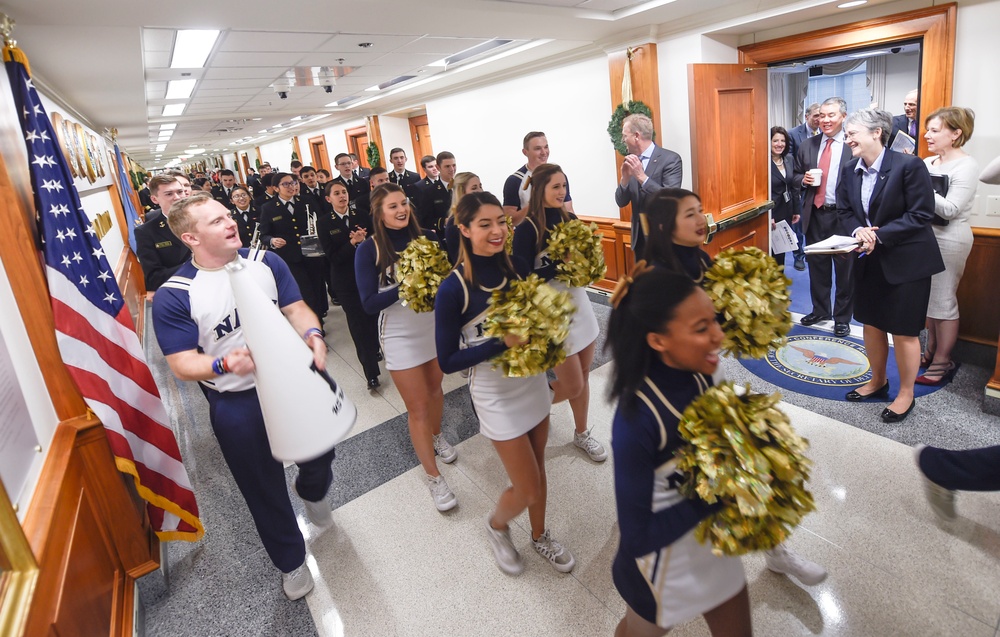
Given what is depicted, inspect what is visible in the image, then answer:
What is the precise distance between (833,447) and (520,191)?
2.55 m

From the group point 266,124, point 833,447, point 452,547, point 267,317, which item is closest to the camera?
point 267,317

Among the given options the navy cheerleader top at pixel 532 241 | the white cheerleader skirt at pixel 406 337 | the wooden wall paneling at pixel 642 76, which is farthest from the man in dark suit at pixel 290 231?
the wooden wall paneling at pixel 642 76

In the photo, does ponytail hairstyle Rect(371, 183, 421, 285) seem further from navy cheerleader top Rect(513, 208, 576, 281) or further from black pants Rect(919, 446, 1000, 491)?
black pants Rect(919, 446, 1000, 491)

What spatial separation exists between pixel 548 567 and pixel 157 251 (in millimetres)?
3343

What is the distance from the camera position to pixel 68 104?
19.8ft

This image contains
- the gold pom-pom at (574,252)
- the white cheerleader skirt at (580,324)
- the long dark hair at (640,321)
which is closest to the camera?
the long dark hair at (640,321)

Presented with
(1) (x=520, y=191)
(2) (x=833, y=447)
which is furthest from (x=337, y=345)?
(2) (x=833, y=447)

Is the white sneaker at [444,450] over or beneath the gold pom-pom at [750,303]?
beneath

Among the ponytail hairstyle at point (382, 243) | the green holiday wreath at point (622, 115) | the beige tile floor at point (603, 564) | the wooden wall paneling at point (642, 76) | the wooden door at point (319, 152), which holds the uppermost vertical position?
the wooden door at point (319, 152)

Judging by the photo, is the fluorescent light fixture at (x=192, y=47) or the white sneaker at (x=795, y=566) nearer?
the white sneaker at (x=795, y=566)

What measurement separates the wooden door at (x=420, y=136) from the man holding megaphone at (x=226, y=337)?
9125mm

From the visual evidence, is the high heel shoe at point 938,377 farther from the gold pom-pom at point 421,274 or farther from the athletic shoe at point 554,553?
the gold pom-pom at point 421,274

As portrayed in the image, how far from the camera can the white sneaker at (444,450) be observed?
322 centimetres

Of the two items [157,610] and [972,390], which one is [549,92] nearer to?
[972,390]
